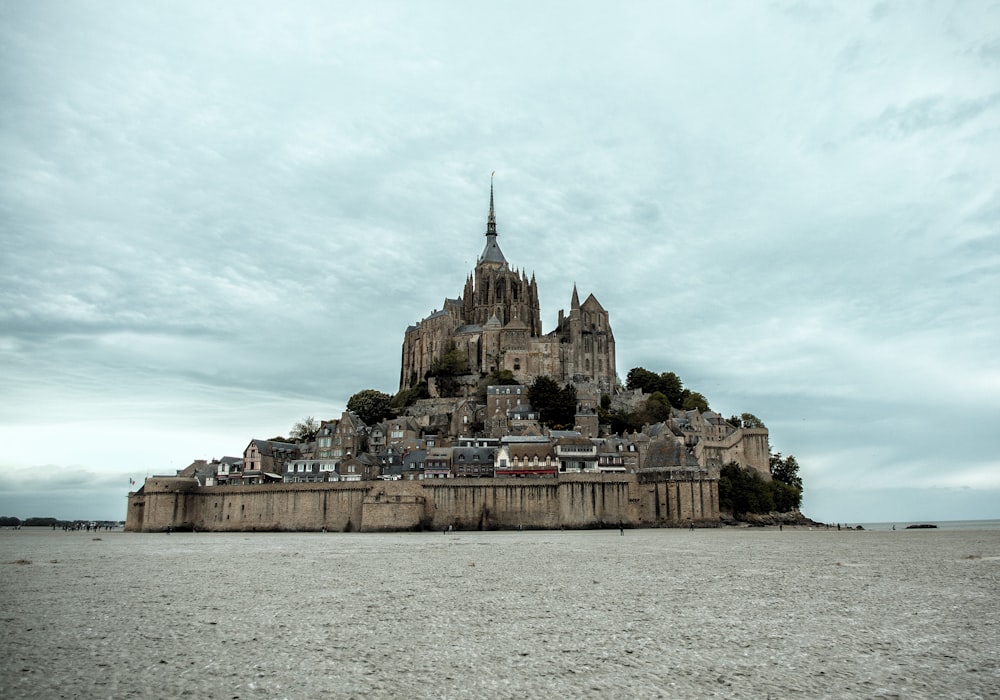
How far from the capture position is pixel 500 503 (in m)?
69.7

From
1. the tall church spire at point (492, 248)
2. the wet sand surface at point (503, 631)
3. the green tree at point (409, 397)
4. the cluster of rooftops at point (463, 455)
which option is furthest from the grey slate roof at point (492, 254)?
the wet sand surface at point (503, 631)

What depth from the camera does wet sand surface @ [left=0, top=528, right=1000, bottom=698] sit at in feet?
41.0

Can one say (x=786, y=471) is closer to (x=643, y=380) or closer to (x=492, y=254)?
(x=643, y=380)

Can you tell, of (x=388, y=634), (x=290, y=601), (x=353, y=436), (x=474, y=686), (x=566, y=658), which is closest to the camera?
(x=474, y=686)

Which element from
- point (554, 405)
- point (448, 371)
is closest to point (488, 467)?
point (554, 405)

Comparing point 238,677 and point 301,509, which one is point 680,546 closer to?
point 238,677

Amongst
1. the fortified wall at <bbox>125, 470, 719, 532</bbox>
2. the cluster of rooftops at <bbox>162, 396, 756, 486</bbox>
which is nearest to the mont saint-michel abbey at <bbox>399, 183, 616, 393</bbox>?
the cluster of rooftops at <bbox>162, 396, 756, 486</bbox>

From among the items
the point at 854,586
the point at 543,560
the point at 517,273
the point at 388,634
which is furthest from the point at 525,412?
the point at 388,634

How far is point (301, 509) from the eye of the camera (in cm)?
7194

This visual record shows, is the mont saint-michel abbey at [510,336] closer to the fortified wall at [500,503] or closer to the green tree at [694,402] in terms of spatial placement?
the green tree at [694,402]

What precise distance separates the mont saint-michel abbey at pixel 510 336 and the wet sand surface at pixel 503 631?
73.5 metres

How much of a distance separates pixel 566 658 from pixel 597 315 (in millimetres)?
95646

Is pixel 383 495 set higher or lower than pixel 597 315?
lower

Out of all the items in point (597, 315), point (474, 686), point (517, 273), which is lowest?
point (474, 686)
